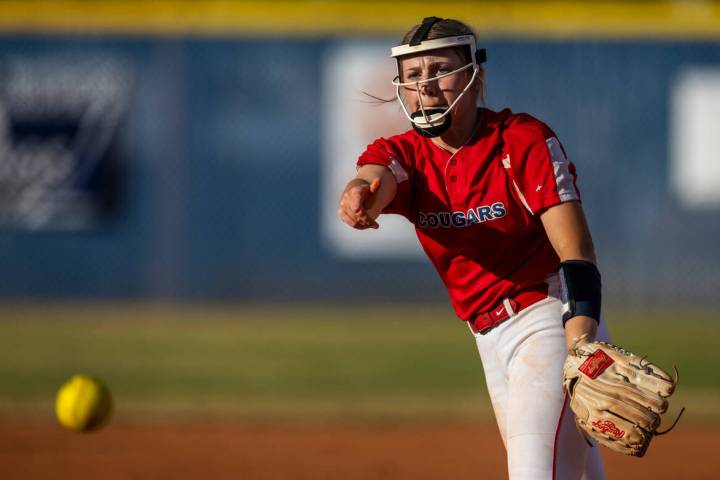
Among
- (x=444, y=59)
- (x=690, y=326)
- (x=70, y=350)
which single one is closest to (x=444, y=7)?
(x=690, y=326)

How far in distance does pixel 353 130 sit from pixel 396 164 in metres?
9.02

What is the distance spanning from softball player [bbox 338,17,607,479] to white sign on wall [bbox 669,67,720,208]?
365 inches

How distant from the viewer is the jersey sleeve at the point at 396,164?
3.51 metres

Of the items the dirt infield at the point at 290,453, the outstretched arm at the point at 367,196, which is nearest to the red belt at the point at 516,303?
the outstretched arm at the point at 367,196

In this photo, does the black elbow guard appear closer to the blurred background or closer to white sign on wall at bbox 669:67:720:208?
the blurred background

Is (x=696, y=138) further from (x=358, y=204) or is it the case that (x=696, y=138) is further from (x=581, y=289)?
(x=358, y=204)

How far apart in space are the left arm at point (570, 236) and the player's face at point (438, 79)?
49cm

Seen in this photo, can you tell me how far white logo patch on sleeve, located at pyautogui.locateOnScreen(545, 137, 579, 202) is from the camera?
3.25 metres

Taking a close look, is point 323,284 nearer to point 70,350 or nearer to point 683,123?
point 70,350

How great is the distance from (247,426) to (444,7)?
7.08m

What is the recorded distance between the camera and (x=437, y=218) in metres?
3.55

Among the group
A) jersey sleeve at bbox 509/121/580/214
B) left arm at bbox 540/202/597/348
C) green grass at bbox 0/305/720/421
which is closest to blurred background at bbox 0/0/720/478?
green grass at bbox 0/305/720/421

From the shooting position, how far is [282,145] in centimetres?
1262

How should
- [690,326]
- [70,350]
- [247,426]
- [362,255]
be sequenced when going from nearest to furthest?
[247,426] < [70,350] < [690,326] < [362,255]
